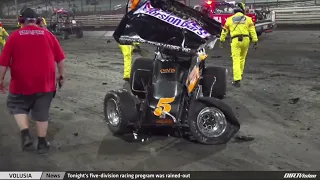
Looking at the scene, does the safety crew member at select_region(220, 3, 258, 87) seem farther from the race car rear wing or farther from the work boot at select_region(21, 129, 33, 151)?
the work boot at select_region(21, 129, 33, 151)

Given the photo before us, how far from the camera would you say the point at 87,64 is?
13.0m

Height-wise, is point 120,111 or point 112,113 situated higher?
point 120,111

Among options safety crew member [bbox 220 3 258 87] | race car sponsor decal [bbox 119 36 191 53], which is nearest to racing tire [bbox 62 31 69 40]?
safety crew member [bbox 220 3 258 87]

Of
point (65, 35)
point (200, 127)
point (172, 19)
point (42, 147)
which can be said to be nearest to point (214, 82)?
point (200, 127)

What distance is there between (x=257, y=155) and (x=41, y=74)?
2.85m

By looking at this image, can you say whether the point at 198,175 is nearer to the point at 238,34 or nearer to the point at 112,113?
the point at 112,113

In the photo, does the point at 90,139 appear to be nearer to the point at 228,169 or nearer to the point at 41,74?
the point at 41,74

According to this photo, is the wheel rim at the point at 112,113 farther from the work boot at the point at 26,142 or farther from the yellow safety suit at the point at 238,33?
the yellow safety suit at the point at 238,33

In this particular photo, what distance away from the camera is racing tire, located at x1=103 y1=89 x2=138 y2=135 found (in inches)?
204

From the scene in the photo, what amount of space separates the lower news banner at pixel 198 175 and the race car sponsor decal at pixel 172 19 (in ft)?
6.29

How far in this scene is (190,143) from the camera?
5.12 metres

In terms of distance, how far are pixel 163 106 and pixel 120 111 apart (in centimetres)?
60

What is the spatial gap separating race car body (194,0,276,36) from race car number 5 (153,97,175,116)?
1220 centimetres

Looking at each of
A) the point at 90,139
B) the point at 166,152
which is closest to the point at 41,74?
the point at 90,139
